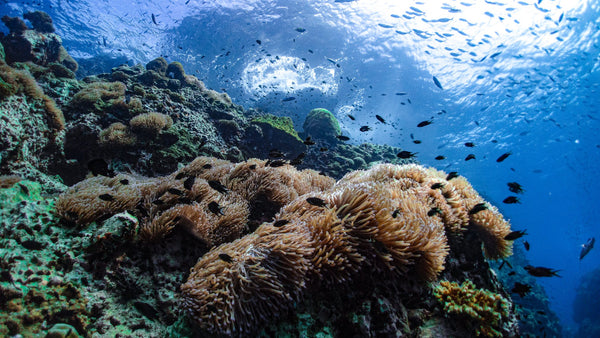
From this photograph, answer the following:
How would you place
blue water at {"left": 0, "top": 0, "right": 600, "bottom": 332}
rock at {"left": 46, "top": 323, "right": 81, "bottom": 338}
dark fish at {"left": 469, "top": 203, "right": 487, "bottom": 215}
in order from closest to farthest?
1. rock at {"left": 46, "top": 323, "right": 81, "bottom": 338}
2. dark fish at {"left": 469, "top": 203, "right": 487, "bottom": 215}
3. blue water at {"left": 0, "top": 0, "right": 600, "bottom": 332}

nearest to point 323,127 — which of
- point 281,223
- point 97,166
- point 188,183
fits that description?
point 188,183

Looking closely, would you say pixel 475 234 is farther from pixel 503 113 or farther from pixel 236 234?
pixel 503 113

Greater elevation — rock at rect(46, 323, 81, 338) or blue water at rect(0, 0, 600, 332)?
blue water at rect(0, 0, 600, 332)

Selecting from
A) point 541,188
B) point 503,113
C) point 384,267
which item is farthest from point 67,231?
point 541,188

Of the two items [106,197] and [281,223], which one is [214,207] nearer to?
[281,223]

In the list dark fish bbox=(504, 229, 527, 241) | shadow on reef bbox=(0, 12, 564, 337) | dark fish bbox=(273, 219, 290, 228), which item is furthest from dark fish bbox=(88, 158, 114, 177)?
dark fish bbox=(504, 229, 527, 241)

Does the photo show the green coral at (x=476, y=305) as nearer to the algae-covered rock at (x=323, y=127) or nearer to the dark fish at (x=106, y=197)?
the dark fish at (x=106, y=197)

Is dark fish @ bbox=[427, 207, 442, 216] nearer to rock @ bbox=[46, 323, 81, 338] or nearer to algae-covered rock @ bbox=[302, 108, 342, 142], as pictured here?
rock @ bbox=[46, 323, 81, 338]

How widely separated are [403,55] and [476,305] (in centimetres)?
2766

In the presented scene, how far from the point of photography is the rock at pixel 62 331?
1.96 m

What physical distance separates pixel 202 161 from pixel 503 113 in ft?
127

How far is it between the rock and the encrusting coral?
0.87m

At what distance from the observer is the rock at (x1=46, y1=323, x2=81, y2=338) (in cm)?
196

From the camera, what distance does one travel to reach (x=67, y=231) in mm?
2805
